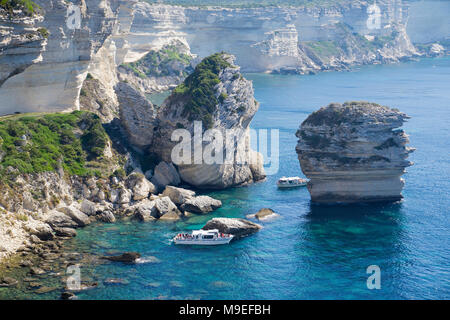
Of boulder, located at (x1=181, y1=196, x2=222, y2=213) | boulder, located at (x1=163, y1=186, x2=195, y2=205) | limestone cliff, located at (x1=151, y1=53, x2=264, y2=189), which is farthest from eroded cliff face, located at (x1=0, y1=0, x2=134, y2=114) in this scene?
boulder, located at (x1=181, y1=196, x2=222, y2=213)

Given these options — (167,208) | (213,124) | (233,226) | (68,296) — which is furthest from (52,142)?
(68,296)

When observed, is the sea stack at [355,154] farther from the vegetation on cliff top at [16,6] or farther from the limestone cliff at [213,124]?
the vegetation on cliff top at [16,6]

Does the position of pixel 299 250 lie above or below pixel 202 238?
below

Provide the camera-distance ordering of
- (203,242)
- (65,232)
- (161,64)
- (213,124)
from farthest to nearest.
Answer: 1. (161,64)
2. (213,124)
3. (65,232)
4. (203,242)

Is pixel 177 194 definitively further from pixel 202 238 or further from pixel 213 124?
pixel 202 238

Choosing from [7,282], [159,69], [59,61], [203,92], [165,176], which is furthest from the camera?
[159,69]
